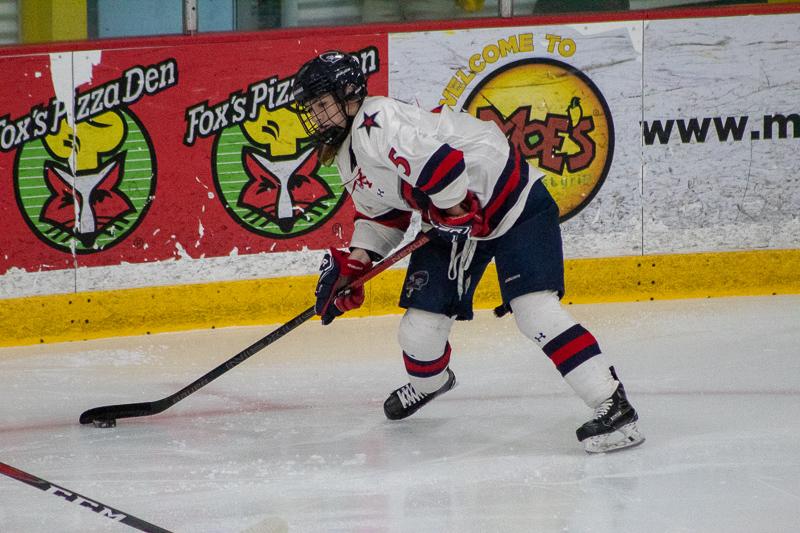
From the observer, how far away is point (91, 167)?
4102 millimetres

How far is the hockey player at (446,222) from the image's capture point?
258 cm

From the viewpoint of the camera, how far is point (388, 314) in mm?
4387

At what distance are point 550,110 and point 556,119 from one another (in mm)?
42

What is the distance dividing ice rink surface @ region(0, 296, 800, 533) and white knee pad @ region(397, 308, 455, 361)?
0.23 m

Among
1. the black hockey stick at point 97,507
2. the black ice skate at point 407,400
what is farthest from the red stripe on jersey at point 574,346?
the black hockey stick at point 97,507

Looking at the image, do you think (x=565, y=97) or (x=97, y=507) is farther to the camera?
(x=565, y=97)

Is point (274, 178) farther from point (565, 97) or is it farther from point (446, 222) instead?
point (446, 222)

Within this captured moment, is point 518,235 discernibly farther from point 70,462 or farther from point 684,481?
point 70,462

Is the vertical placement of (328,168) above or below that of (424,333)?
above

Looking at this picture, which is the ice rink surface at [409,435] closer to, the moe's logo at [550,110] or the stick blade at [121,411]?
the stick blade at [121,411]

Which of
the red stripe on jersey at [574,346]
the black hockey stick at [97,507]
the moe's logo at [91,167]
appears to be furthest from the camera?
the moe's logo at [91,167]

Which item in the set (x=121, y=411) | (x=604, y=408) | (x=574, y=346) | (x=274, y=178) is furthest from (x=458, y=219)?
(x=274, y=178)

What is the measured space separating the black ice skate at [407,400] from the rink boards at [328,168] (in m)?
1.28

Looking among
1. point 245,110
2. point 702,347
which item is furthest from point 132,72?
point 702,347
